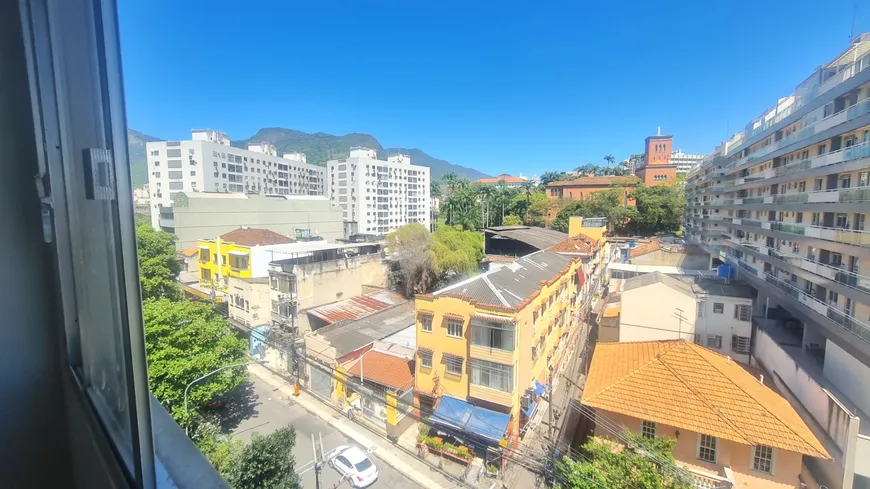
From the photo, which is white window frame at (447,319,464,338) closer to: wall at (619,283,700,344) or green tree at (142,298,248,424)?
green tree at (142,298,248,424)

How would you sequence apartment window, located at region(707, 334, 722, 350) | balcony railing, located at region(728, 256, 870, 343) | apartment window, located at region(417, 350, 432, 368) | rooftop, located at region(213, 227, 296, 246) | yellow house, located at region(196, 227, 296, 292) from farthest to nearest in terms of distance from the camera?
1. rooftop, located at region(213, 227, 296, 246)
2. yellow house, located at region(196, 227, 296, 292)
3. apartment window, located at region(707, 334, 722, 350)
4. apartment window, located at region(417, 350, 432, 368)
5. balcony railing, located at region(728, 256, 870, 343)

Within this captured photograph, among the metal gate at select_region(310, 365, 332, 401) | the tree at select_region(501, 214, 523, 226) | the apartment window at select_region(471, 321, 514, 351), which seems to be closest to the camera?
the apartment window at select_region(471, 321, 514, 351)

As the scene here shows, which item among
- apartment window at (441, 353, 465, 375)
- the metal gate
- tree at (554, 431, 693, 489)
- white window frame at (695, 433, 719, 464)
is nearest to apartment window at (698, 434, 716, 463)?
white window frame at (695, 433, 719, 464)

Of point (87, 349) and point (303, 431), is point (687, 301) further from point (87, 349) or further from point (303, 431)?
point (87, 349)

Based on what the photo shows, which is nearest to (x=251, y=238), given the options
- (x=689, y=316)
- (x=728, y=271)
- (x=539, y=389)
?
(x=539, y=389)

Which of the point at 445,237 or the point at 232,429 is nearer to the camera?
the point at 232,429

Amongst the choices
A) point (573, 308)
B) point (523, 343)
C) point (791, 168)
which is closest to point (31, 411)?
point (523, 343)

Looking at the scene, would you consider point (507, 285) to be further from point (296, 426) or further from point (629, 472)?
point (296, 426)
